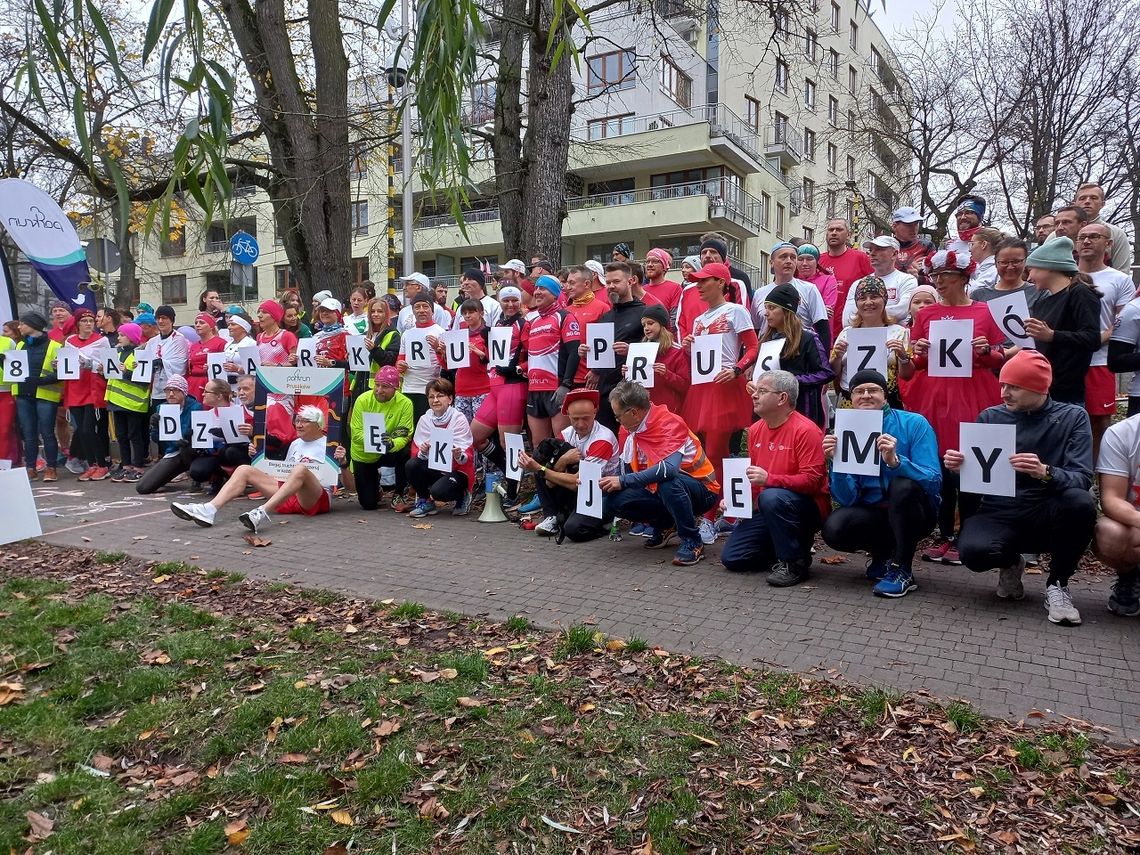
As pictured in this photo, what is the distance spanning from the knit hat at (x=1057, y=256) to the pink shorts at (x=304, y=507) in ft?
23.2

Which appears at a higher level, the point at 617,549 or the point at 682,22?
the point at 682,22

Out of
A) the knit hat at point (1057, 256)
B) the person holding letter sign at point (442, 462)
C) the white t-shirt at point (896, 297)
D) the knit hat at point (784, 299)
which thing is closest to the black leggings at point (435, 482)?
the person holding letter sign at point (442, 462)

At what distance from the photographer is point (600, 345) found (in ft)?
23.5

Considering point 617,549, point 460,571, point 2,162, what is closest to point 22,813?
point 460,571

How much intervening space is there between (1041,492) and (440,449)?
539cm

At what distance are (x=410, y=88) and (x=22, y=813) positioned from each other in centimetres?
345

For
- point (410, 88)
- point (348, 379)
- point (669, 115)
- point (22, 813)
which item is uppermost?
point (669, 115)

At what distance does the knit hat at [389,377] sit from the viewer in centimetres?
844

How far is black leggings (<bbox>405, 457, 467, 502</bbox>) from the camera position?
8.03 meters

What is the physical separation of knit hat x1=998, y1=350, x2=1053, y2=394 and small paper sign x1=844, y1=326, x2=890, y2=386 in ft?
3.80

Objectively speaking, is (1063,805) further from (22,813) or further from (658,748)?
(22,813)

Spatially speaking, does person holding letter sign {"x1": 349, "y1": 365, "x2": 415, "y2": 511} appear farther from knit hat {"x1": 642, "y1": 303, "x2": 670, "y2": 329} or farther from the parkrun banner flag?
the parkrun banner flag

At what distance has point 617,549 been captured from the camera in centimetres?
664

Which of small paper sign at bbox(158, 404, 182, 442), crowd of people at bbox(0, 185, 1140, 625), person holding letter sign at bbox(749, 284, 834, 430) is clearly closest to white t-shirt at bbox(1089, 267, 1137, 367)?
crowd of people at bbox(0, 185, 1140, 625)
